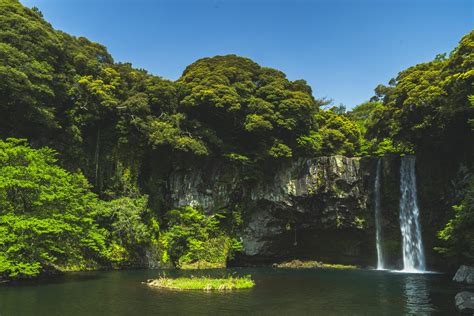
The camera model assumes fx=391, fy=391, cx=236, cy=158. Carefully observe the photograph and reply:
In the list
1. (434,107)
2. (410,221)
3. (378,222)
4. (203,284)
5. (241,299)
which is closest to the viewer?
(241,299)

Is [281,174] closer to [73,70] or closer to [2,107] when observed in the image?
[73,70]

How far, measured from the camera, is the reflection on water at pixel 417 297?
652 inches

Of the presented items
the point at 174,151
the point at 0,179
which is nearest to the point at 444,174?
the point at 174,151

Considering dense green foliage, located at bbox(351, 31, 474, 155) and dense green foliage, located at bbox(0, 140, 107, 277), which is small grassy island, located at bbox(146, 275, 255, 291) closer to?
dense green foliage, located at bbox(0, 140, 107, 277)

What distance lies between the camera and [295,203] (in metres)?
39.9

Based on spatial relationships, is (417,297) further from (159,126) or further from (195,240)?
(159,126)

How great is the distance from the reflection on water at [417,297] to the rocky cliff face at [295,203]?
512 inches

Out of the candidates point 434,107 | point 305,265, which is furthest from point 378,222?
point 434,107

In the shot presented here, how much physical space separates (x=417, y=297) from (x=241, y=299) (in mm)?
8930

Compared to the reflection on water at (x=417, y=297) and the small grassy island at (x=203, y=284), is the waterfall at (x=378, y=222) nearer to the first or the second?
the reflection on water at (x=417, y=297)

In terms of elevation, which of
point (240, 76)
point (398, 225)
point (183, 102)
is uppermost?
point (240, 76)

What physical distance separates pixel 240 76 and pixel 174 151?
11.0 metres

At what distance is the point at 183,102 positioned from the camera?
40.6m

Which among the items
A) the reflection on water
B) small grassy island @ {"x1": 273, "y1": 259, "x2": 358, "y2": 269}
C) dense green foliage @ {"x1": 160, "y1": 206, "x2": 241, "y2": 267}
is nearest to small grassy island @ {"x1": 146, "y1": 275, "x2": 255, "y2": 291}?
the reflection on water
